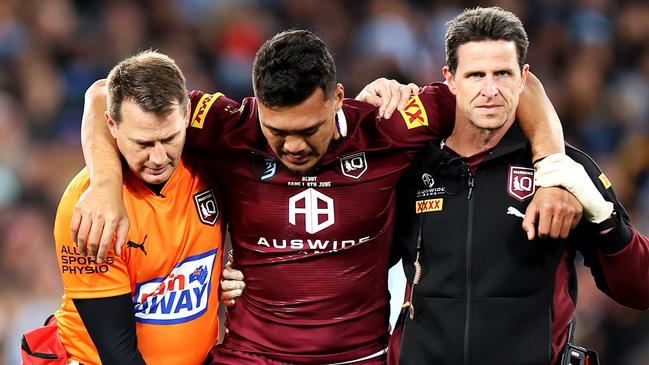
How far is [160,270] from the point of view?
10.2 ft

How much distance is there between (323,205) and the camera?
322 cm

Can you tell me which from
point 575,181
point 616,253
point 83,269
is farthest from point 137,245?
point 616,253

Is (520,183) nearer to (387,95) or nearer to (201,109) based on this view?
(387,95)

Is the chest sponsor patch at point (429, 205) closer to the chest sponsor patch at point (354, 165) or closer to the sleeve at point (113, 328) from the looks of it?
the chest sponsor patch at point (354, 165)

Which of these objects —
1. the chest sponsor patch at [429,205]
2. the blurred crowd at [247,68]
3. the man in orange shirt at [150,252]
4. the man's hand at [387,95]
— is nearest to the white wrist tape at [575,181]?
the chest sponsor patch at [429,205]

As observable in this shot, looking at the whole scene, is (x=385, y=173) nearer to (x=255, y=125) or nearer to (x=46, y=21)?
(x=255, y=125)

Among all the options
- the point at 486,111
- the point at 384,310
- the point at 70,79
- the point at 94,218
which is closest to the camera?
the point at 94,218

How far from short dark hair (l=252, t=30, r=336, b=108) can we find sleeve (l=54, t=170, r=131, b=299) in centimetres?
65

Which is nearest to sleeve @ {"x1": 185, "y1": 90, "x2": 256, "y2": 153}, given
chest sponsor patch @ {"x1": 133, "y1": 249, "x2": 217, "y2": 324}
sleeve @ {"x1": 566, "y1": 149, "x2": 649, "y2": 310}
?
chest sponsor patch @ {"x1": 133, "y1": 249, "x2": 217, "y2": 324}

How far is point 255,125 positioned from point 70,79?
11.6 ft

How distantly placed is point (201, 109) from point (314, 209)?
0.48m

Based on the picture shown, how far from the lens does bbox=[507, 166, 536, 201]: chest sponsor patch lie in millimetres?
3148

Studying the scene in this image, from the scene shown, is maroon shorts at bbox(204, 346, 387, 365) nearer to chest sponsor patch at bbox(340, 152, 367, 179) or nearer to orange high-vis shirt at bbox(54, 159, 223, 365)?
orange high-vis shirt at bbox(54, 159, 223, 365)

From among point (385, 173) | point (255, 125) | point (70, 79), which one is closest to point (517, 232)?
point (385, 173)
